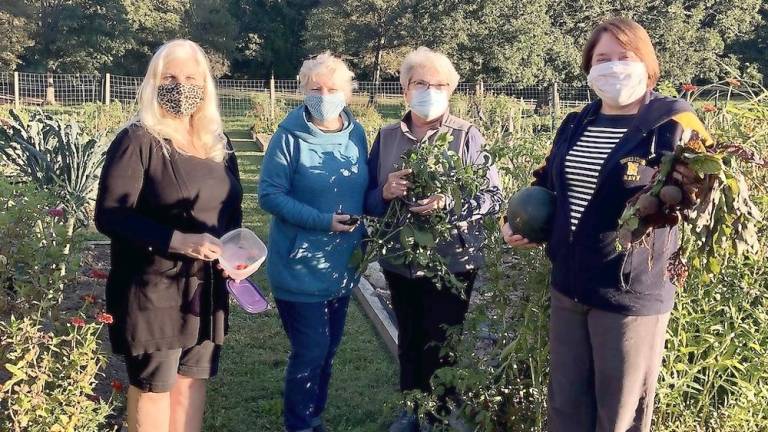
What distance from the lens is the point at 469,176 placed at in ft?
A: 10.4

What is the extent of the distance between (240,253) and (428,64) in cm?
129

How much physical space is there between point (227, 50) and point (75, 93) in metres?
14.7

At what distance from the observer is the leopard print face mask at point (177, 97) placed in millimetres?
2783

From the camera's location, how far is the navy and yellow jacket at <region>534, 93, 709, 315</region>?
2283 mm

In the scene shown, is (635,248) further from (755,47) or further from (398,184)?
(755,47)

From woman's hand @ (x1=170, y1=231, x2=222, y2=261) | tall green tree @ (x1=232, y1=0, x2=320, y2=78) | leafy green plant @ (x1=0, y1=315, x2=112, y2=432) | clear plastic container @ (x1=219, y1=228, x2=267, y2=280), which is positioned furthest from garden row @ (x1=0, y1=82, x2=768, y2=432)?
tall green tree @ (x1=232, y1=0, x2=320, y2=78)

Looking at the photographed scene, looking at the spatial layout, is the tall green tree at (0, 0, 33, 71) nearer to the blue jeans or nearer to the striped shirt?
the blue jeans

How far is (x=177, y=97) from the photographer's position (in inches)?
110

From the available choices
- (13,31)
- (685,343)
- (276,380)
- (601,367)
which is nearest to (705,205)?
(601,367)

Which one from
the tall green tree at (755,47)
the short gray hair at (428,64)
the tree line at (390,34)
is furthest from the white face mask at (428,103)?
the tall green tree at (755,47)

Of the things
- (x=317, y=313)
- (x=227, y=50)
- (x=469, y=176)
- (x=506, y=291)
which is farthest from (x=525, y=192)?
(x=227, y=50)

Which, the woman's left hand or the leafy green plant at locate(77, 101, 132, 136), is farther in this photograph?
the leafy green plant at locate(77, 101, 132, 136)

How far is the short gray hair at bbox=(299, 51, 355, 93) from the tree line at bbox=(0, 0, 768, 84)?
26.8m

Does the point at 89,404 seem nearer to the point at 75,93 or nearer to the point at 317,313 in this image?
the point at 317,313
